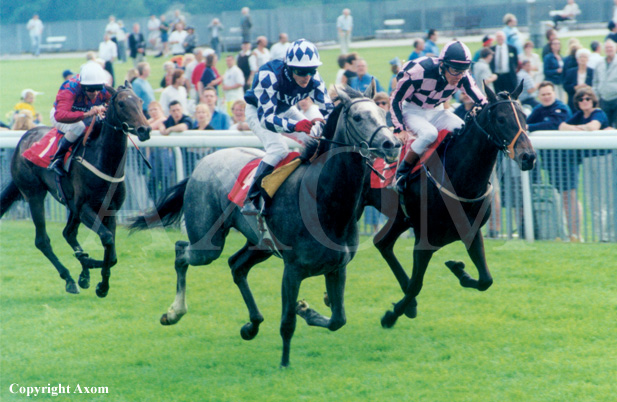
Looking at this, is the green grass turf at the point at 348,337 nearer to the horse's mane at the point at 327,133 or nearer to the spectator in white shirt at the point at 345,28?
the horse's mane at the point at 327,133

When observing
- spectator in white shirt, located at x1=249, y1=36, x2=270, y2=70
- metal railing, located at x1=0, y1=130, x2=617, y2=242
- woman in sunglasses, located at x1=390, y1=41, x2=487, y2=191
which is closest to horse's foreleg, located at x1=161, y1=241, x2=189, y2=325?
woman in sunglasses, located at x1=390, y1=41, x2=487, y2=191

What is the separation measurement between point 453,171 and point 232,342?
192cm

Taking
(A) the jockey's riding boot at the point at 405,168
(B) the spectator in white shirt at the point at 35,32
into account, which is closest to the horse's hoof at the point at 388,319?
(A) the jockey's riding boot at the point at 405,168

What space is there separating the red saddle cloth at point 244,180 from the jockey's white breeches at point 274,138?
0.14 feet

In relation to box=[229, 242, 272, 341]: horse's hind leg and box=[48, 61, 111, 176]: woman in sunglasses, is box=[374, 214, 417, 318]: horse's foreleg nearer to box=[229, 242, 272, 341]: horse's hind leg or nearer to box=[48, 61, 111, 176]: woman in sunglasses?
box=[229, 242, 272, 341]: horse's hind leg

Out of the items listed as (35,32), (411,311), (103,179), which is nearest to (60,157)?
(103,179)

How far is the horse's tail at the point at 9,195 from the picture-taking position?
791cm

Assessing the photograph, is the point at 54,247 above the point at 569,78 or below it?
below

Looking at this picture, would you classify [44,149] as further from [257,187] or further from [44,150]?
[257,187]

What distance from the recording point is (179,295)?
600 centimetres

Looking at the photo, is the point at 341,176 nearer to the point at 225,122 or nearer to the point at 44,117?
the point at 225,122

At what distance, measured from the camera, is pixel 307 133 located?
485cm

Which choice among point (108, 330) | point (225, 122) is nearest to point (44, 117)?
point (225, 122)

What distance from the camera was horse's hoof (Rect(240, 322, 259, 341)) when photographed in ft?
17.9
